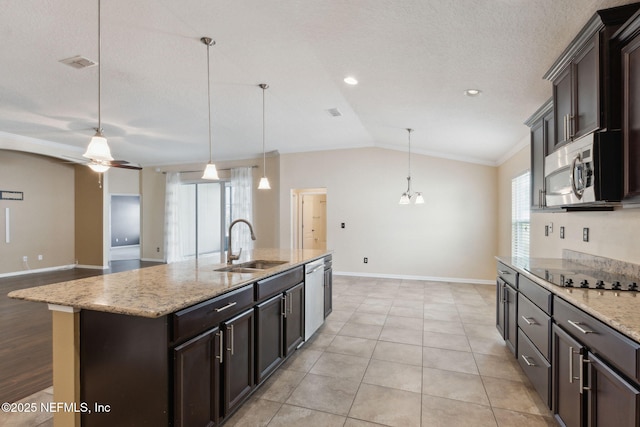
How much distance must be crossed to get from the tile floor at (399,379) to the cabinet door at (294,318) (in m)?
0.17

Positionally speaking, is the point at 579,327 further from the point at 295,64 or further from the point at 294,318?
the point at 295,64

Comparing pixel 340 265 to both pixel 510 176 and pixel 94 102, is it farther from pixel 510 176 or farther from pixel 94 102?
pixel 94 102

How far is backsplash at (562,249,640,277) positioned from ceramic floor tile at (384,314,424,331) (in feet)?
5.57

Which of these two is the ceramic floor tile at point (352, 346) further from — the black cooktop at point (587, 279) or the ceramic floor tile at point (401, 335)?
the black cooktop at point (587, 279)

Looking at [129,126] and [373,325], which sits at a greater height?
[129,126]

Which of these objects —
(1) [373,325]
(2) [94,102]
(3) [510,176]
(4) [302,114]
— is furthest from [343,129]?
(2) [94,102]

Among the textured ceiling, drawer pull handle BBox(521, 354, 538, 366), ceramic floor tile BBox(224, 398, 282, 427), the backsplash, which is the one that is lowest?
ceramic floor tile BBox(224, 398, 282, 427)

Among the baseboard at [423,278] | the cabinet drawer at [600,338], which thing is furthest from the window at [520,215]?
the cabinet drawer at [600,338]

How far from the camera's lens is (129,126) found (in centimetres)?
539

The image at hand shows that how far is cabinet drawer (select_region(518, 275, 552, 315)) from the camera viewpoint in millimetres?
1959

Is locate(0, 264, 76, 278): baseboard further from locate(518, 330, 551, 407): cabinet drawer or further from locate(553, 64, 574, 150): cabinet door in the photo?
locate(553, 64, 574, 150): cabinet door

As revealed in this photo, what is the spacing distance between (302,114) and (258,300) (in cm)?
331

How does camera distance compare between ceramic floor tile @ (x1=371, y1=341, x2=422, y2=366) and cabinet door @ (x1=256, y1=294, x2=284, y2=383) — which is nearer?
cabinet door @ (x1=256, y1=294, x2=284, y2=383)

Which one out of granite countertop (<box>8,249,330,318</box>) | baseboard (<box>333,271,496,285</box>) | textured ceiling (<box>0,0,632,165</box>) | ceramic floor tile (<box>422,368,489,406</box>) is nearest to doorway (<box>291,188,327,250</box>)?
baseboard (<box>333,271,496,285</box>)
